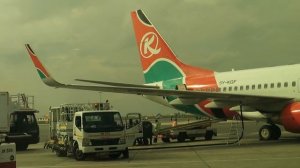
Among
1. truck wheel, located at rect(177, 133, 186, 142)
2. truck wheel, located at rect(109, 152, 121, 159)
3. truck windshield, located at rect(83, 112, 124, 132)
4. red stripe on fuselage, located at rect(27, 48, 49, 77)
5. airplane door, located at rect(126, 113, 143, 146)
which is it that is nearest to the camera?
truck windshield, located at rect(83, 112, 124, 132)

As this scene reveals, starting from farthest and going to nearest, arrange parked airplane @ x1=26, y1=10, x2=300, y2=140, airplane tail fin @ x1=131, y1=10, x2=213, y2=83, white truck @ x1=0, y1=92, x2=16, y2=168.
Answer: airplane tail fin @ x1=131, y1=10, x2=213, y2=83 < parked airplane @ x1=26, y1=10, x2=300, y2=140 < white truck @ x1=0, y1=92, x2=16, y2=168

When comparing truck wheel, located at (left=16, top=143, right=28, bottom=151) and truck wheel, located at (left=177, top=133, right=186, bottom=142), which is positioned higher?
truck wheel, located at (left=177, top=133, right=186, bottom=142)

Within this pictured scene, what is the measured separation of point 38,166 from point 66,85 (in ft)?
19.6

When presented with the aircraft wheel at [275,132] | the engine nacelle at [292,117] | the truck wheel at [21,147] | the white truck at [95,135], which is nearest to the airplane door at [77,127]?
the white truck at [95,135]

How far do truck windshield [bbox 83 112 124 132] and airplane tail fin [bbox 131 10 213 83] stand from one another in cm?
1214

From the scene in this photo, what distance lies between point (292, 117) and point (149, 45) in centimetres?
1228

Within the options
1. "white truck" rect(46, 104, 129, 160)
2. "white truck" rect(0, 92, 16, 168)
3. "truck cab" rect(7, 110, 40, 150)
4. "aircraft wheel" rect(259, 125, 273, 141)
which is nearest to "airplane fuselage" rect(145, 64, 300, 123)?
"aircraft wheel" rect(259, 125, 273, 141)

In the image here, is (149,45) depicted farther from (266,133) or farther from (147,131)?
(266,133)

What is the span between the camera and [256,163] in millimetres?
14195

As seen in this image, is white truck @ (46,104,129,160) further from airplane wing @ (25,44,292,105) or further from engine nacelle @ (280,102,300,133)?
engine nacelle @ (280,102,300,133)

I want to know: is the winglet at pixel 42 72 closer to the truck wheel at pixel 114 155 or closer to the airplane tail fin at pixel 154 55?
the truck wheel at pixel 114 155

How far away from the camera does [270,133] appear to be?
24.6m

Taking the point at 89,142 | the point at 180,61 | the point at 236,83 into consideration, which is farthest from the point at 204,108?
the point at 89,142

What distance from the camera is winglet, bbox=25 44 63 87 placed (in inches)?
791
